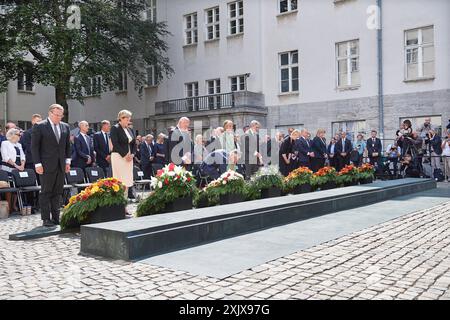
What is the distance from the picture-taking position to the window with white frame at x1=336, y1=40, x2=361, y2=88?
79.5 ft

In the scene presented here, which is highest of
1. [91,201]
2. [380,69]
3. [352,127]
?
[380,69]

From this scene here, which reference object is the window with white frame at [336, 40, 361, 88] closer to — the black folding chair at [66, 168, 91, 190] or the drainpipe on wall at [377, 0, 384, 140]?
the drainpipe on wall at [377, 0, 384, 140]

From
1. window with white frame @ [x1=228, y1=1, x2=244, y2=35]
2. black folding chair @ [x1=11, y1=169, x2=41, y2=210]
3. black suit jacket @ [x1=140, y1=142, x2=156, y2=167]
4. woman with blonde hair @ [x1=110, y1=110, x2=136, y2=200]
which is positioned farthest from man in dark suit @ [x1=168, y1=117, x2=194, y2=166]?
window with white frame @ [x1=228, y1=1, x2=244, y2=35]

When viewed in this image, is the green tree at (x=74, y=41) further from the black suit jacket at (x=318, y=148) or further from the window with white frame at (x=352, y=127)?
the black suit jacket at (x=318, y=148)

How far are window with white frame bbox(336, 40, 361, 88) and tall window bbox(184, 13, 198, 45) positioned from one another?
10426mm

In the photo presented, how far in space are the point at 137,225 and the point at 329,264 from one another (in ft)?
7.94

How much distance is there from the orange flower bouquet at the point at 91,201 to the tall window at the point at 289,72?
20.2 metres

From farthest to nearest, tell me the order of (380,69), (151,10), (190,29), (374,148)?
(151,10) < (190,29) < (380,69) < (374,148)

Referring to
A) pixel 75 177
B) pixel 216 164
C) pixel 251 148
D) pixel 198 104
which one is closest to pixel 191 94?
pixel 198 104

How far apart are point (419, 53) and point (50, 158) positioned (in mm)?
19050

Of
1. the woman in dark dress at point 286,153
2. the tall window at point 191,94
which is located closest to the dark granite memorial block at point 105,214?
the woman in dark dress at point 286,153

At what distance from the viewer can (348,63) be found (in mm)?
24422

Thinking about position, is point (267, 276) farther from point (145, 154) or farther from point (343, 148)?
point (343, 148)
